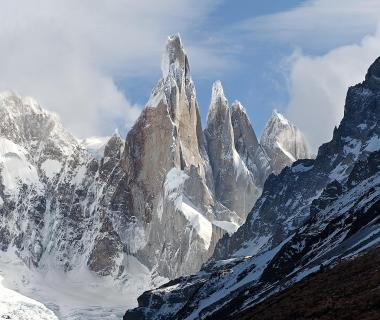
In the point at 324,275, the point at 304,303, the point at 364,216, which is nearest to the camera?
the point at 304,303

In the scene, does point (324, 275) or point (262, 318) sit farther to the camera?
point (324, 275)

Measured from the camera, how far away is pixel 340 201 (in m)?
163

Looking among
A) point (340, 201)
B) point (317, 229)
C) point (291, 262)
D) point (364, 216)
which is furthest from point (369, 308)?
point (340, 201)

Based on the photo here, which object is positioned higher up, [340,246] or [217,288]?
[217,288]

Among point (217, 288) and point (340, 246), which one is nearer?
point (340, 246)

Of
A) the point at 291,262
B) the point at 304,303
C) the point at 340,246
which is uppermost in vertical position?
the point at 291,262

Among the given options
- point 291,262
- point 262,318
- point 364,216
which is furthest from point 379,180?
point 262,318

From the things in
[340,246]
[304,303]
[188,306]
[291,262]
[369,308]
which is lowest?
[369,308]

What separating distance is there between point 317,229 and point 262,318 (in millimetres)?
68923

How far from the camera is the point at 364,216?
113500 millimetres

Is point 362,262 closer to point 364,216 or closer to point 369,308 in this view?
Result: point 369,308

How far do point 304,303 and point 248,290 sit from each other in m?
66.5

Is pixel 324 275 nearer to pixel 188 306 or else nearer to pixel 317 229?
pixel 317 229

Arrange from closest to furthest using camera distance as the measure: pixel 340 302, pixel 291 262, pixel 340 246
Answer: pixel 340 302 → pixel 340 246 → pixel 291 262
